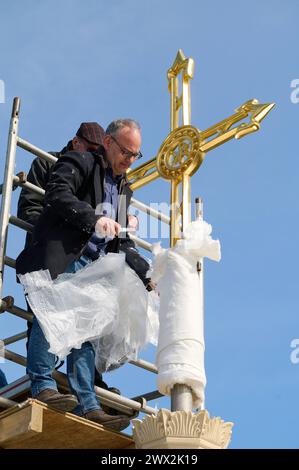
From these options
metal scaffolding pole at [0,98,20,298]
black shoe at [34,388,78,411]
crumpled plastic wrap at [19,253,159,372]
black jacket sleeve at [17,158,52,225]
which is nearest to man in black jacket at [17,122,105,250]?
black jacket sleeve at [17,158,52,225]

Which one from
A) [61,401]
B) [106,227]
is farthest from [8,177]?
[61,401]

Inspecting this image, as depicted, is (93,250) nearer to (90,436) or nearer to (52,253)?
(52,253)

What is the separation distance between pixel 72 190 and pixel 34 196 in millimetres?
785

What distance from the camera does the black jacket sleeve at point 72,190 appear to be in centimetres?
769

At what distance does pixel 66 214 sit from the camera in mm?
7742

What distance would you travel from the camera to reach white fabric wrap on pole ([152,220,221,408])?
6.63 m

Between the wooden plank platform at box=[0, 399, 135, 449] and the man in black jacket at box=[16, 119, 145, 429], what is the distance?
81 millimetres

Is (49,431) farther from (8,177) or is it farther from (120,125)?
(120,125)

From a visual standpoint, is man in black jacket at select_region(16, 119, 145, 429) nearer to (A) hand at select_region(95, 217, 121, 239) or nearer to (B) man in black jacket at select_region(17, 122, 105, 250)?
(A) hand at select_region(95, 217, 121, 239)

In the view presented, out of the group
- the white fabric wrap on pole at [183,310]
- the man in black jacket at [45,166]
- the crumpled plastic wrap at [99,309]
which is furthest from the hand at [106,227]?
the man in black jacket at [45,166]

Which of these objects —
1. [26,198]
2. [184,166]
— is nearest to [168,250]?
[184,166]

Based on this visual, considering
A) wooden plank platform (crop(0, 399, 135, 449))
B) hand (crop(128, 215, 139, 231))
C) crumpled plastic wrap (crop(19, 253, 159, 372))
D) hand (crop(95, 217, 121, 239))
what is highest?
hand (crop(128, 215, 139, 231))

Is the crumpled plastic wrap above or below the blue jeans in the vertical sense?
above

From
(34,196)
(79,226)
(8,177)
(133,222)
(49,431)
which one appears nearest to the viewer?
(49,431)
